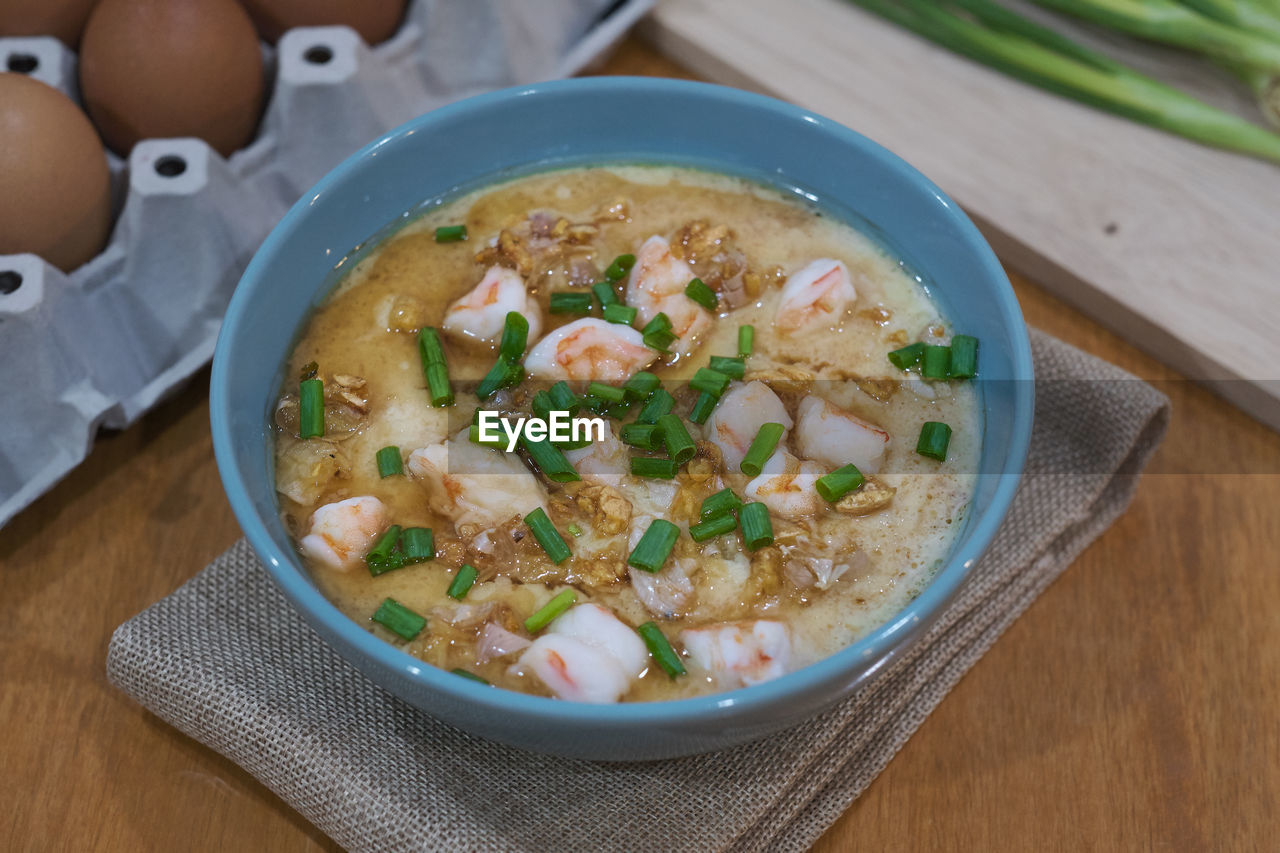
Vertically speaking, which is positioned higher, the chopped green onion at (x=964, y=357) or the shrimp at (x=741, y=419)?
the chopped green onion at (x=964, y=357)

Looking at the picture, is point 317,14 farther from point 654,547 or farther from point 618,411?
point 654,547

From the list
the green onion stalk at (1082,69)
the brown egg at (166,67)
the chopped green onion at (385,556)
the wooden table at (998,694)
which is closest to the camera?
the chopped green onion at (385,556)

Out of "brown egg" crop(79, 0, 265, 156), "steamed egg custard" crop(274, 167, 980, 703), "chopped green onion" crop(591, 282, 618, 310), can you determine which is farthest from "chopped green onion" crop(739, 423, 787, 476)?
"brown egg" crop(79, 0, 265, 156)

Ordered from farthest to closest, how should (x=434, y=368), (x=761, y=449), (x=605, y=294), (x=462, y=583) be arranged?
1. (x=605, y=294)
2. (x=434, y=368)
3. (x=761, y=449)
4. (x=462, y=583)

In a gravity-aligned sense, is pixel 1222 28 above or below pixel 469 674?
above

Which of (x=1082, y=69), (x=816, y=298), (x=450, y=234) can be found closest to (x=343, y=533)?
(x=450, y=234)

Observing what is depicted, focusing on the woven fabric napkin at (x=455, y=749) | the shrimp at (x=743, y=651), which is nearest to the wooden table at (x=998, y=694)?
the woven fabric napkin at (x=455, y=749)

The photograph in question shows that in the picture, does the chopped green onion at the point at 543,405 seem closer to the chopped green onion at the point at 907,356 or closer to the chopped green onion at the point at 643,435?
the chopped green onion at the point at 643,435

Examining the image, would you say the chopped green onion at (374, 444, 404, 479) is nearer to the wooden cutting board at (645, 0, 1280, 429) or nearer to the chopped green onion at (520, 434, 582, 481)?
the chopped green onion at (520, 434, 582, 481)
